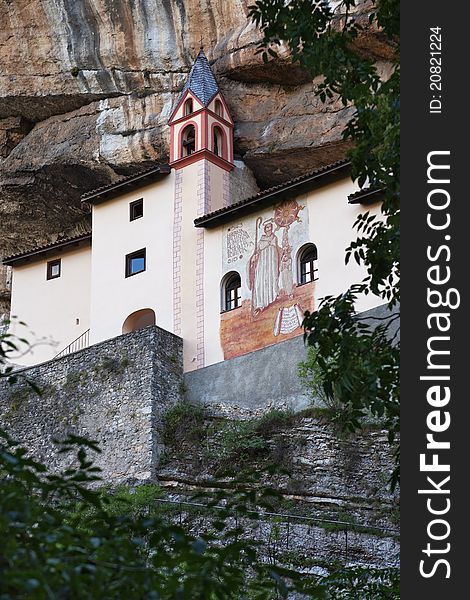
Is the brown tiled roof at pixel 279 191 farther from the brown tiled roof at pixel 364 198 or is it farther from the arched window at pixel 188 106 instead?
the arched window at pixel 188 106

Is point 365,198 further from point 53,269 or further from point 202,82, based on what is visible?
point 53,269

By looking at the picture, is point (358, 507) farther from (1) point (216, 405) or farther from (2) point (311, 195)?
(2) point (311, 195)

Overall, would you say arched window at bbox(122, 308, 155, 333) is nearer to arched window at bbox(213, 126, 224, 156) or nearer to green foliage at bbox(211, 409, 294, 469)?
arched window at bbox(213, 126, 224, 156)

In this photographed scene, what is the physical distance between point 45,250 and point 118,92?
17.1 feet

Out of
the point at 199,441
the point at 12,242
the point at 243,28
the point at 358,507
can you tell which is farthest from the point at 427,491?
the point at 12,242

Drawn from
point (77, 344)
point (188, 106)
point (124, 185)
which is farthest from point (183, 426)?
point (188, 106)

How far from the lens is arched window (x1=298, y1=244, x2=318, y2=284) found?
2678 centimetres

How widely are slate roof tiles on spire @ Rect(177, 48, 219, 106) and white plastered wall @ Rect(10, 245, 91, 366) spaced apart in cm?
553

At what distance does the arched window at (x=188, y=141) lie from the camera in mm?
30891

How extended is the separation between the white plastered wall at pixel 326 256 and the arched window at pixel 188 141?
11.6 ft

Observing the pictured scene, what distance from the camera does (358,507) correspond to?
819 inches

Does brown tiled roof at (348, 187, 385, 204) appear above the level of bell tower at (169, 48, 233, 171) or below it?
below

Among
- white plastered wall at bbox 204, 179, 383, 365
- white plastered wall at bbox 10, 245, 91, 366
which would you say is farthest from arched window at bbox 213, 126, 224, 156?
white plastered wall at bbox 10, 245, 91, 366

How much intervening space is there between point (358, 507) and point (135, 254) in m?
11.9
